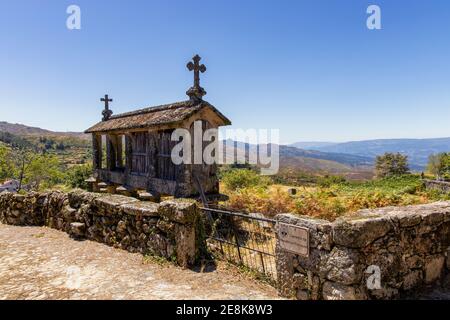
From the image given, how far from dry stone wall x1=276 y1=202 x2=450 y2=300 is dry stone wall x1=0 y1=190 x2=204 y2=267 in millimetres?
1719

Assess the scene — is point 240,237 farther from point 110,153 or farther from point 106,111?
point 106,111

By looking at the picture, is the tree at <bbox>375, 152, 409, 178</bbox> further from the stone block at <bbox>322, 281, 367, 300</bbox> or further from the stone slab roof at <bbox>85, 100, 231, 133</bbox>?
the stone block at <bbox>322, 281, 367, 300</bbox>

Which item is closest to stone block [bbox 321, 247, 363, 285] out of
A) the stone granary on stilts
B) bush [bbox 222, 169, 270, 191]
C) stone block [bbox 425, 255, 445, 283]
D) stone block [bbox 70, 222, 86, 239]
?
stone block [bbox 425, 255, 445, 283]

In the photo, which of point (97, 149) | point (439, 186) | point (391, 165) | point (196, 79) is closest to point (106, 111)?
point (97, 149)

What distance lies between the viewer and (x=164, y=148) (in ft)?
33.7

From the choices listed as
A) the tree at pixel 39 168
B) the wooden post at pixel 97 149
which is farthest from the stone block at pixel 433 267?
the tree at pixel 39 168

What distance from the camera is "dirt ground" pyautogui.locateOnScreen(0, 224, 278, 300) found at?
4180 mm

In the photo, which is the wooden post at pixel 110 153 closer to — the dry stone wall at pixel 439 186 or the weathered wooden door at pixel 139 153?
the weathered wooden door at pixel 139 153

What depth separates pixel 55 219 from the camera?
8016 mm

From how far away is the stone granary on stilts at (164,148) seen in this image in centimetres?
931

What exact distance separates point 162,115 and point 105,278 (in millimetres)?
6521
